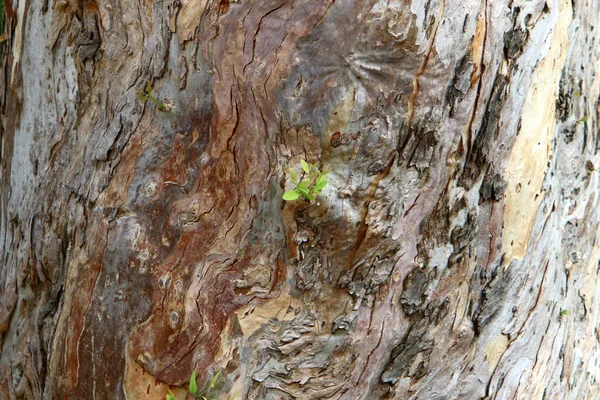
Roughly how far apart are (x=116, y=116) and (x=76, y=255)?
42cm

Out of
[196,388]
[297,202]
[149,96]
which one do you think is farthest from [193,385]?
[149,96]

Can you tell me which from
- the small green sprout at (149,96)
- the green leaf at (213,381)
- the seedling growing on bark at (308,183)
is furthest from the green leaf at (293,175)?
the green leaf at (213,381)

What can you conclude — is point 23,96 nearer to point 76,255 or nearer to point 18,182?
point 18,182

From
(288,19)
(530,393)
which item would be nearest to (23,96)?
(288,19)

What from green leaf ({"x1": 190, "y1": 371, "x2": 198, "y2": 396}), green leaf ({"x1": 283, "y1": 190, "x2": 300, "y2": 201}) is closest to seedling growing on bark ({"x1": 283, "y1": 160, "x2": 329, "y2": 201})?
green leaf ({"x1": 283, "y1": 190, "x2": 300, "y2": 201})

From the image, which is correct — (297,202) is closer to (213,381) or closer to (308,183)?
(308,183)

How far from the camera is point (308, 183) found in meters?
1.54

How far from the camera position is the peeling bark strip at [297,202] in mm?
1565

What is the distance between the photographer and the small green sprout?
1.72 metres

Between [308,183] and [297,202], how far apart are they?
0.06 meters

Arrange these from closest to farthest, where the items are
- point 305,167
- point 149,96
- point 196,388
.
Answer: point 305,167
point 196,388
point 149,96

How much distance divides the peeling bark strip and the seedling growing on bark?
0.04m

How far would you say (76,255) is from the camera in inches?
70.8

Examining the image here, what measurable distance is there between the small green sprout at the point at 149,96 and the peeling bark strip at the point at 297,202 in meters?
0.02
